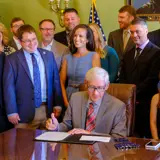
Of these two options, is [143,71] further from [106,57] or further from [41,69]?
[41,69]

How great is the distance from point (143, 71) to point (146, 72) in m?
0.03

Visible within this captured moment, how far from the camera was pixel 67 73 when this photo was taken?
3.70 m

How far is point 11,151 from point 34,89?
3.91 ft

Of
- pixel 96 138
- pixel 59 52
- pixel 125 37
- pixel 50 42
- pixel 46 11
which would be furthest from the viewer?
pixel 46 11

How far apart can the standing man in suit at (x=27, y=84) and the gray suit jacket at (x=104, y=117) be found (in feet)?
2.14

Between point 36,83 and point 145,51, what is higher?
point 145,51

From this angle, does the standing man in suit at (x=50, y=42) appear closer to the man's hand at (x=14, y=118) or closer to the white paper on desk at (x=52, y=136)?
the man's hand at (x=14, y=118)

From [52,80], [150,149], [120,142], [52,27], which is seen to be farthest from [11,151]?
[52,27]

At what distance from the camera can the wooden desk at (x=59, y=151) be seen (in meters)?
2.04

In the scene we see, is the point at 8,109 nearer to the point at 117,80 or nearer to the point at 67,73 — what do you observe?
the point at 67,73

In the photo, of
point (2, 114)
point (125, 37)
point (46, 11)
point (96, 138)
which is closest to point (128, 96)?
point (96, 138)

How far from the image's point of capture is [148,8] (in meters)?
5.05

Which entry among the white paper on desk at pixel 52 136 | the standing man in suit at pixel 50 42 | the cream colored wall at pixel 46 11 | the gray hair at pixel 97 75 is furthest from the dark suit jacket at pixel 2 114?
the cream colored wall at pixel 46 11

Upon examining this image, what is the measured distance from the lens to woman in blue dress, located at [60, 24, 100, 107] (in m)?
3.55
